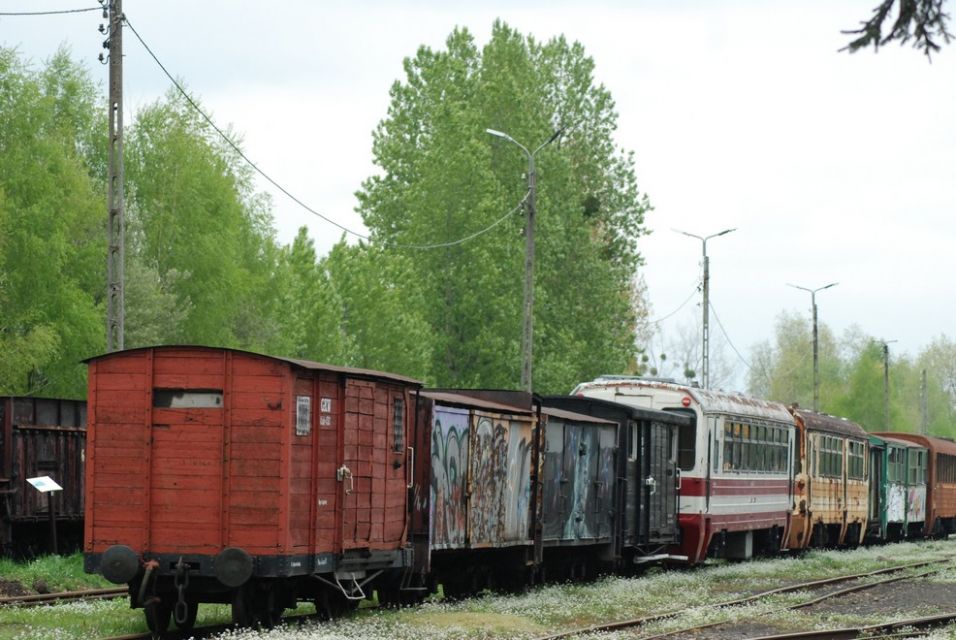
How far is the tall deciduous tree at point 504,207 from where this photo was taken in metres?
52.2

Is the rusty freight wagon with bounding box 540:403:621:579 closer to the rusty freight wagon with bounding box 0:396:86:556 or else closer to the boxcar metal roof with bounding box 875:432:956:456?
the rusty freight wagon with bounding box 0:396:86:556

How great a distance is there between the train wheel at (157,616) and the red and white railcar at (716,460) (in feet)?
43.5

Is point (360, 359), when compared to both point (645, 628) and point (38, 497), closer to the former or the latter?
point (38, 497)

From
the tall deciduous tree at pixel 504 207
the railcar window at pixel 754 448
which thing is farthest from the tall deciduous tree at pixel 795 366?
the railcar window at pixel 754 448

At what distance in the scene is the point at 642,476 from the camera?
86.2 ft

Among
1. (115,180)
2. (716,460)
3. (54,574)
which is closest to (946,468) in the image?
(716,460)

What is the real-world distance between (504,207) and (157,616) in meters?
38.5

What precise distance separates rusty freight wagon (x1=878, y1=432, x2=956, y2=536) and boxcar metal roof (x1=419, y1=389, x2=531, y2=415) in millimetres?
29174

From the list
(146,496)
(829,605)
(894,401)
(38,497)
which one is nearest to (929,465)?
(829,605)

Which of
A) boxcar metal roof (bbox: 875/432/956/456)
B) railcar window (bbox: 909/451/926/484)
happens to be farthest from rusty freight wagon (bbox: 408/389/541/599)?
boxcar metal roof (bbox: 875/432/956/456)

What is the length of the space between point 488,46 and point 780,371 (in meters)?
76.5

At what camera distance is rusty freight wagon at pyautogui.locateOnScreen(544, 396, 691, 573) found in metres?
25.6

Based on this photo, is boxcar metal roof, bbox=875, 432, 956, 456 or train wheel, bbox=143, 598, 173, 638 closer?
train wheel, bbox=143, 598, 173, 638

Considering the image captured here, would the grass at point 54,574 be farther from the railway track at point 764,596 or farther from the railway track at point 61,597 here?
the railway track at point 764,596
